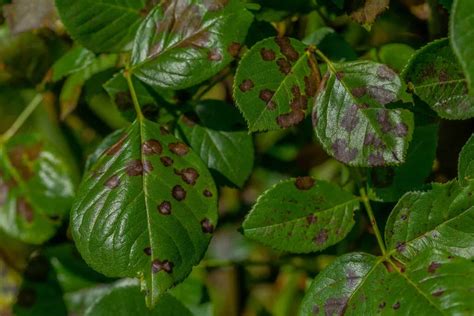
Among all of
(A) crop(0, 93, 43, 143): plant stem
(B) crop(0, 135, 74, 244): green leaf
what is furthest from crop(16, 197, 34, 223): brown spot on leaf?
(A) crop(0, 93, 43, 143): plant stem

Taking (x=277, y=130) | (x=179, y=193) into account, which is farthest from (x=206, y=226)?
(x=277, y=130)

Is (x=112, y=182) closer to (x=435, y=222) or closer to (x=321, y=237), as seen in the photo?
(x=321, y=237)

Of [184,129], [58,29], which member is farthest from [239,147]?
[58,29]

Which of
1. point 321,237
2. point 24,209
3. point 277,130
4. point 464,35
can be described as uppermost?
point 464,35

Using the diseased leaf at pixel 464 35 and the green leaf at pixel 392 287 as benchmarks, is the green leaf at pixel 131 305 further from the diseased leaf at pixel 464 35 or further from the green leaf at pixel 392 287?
the diseased leaf at pixel 464 35

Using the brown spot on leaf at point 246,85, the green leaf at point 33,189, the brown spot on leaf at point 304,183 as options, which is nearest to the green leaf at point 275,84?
the brown spot on leaf at point 246,85
